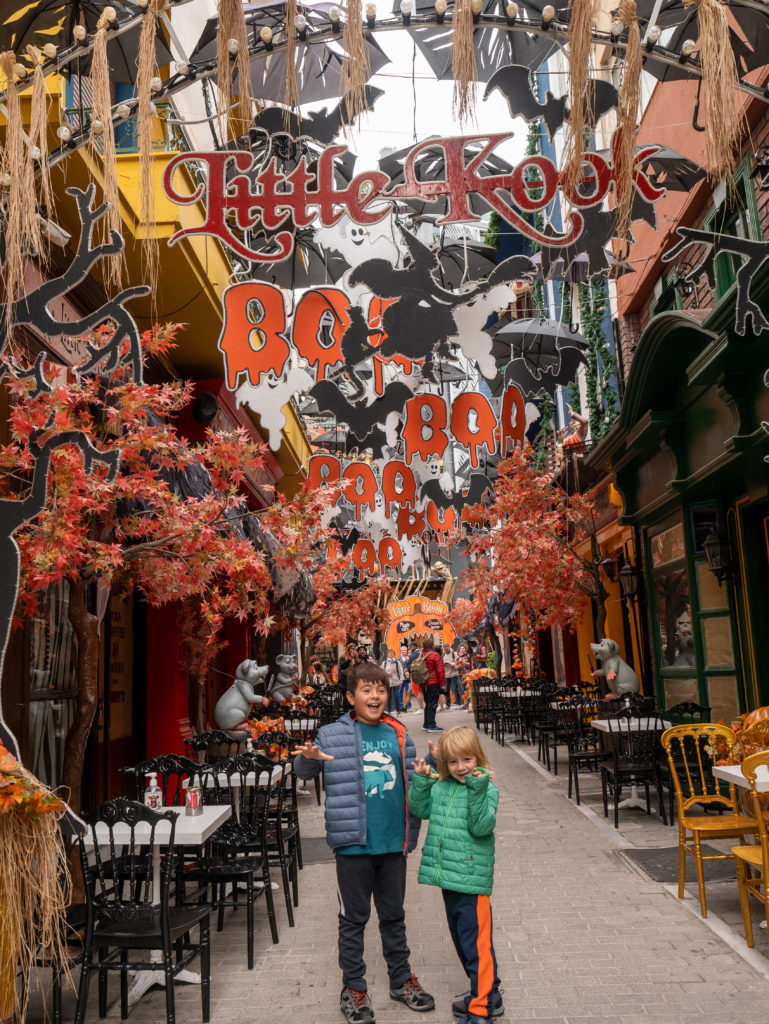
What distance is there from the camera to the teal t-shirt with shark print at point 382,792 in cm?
Result: 506

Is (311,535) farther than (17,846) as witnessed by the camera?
Yes

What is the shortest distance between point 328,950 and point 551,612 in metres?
10.2

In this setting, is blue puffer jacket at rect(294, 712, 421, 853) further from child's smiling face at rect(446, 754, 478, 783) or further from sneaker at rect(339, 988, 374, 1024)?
sneaker at rect(339, 988, 374, 1024)

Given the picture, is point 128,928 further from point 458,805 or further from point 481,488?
point 481,488

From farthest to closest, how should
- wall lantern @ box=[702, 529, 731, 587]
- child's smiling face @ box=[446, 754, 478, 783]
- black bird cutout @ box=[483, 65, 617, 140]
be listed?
wall lantern @ box=[702, 529, 731, 587]
black bird cutout @ box=[483, 65, 617, 140]
child's smiling face @ box=[446, 754, 478, 783]

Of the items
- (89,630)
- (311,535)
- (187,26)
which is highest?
(187,26)

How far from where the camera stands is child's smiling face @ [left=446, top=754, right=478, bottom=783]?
15.9ft

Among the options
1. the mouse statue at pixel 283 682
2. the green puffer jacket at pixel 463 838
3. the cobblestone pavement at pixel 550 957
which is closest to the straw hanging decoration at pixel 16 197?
the green puffer jacket at pixel 463 838

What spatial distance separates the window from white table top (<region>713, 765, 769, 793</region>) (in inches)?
202

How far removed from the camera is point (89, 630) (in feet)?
22.1

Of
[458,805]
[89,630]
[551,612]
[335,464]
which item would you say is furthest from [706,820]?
[551,612]

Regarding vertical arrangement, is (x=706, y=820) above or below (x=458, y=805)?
below

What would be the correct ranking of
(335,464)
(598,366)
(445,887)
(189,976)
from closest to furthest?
(445,887) < (189,976) < (335,464) < (598,366)

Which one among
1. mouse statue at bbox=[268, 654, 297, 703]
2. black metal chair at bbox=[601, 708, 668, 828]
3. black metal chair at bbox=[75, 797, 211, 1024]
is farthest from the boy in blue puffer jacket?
mouse statue at bbox=[268, 654, 297, 703]
